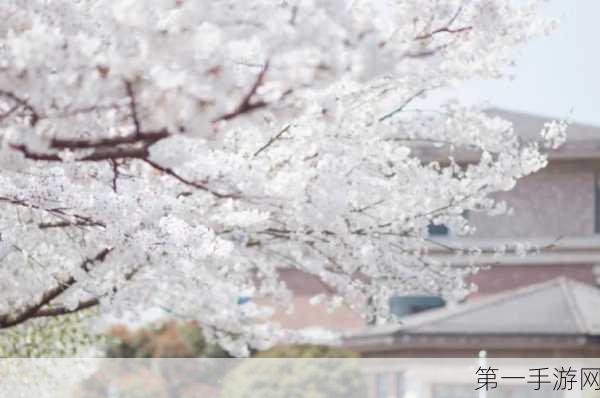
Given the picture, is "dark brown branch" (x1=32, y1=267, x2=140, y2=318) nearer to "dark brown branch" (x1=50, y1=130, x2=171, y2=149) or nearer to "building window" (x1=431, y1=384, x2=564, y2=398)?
"dark brown branch" (x1=50, y1=130, x2=171, y2=149)

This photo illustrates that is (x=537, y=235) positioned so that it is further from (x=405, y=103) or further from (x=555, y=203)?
(x=405, y=103)

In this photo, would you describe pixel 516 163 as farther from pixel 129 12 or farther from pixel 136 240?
pixel 129 12

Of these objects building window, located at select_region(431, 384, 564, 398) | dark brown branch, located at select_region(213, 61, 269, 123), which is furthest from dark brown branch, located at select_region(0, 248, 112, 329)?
building window, located at select_region(431, 384, 564, 398)

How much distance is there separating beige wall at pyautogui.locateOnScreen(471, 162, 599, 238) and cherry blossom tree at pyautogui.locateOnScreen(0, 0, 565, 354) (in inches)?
1040

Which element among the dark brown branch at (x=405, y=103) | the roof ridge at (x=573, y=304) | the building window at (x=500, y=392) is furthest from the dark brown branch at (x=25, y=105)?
the roof ridge at (x=573, y=304)

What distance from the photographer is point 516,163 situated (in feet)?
39.7

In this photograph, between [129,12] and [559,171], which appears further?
[559,171]

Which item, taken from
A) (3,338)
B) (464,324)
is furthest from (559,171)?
(3,338)

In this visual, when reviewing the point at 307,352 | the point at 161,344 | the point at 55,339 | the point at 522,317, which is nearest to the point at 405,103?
the point at 55,339

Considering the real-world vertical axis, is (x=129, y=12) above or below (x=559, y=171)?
below

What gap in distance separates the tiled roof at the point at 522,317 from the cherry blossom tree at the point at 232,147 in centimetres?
1869

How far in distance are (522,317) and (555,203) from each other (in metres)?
7.39

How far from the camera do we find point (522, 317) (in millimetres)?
33281

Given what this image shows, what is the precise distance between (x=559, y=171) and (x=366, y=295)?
1112 inches
